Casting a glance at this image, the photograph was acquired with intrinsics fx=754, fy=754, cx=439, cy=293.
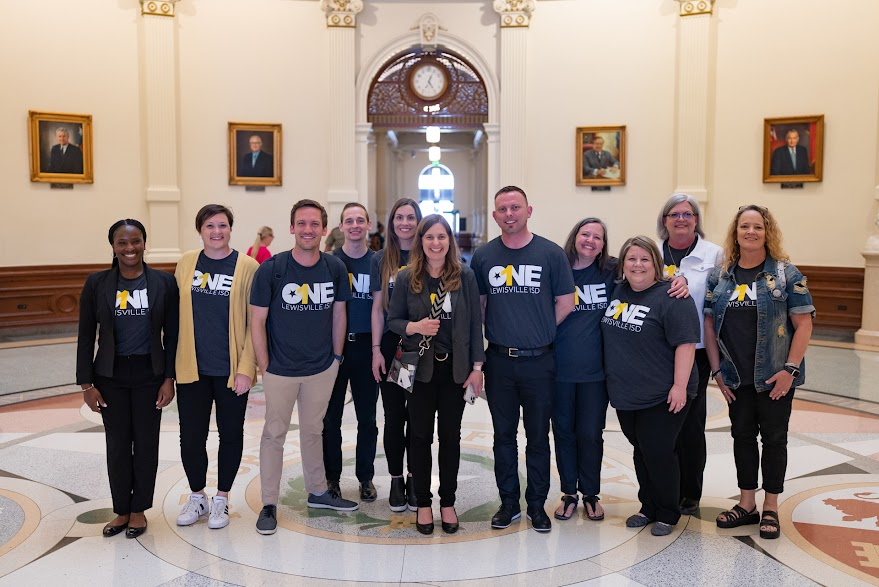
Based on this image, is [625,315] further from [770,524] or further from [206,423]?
[206,423]

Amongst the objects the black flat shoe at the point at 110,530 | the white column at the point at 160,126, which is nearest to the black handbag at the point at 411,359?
the black flat shoe at the point at 110,530

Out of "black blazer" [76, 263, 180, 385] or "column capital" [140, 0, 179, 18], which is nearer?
"black blazer" [76, 263, 180, 385]

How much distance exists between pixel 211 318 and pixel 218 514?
1078 mm

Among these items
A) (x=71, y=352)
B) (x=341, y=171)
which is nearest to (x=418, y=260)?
(x=71, y=352)

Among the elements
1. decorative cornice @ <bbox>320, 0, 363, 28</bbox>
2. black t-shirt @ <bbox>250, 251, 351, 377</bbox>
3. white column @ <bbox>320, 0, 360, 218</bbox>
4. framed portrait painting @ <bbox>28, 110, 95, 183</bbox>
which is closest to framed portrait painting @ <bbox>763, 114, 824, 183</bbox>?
white column @ <bbox>320, 0, 360, 218</bbox>

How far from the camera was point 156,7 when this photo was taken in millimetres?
11672

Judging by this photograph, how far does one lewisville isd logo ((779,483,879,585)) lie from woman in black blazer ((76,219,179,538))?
135 inches

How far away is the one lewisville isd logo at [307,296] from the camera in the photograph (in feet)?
13.2

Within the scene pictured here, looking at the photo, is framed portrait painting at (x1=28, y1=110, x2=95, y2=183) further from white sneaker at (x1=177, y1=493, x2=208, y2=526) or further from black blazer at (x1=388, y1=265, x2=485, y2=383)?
black blazer at (x1=388, y1=265, x2=485, y2=383)

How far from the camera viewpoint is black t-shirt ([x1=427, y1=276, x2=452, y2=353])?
12.7 feet

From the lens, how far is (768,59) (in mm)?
11469

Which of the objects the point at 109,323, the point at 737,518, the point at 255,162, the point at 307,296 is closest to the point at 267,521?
the point at 307,296

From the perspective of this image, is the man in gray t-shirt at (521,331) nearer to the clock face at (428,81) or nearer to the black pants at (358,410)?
the black pants at (358,410)

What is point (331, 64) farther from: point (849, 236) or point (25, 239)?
point (849, 236)
